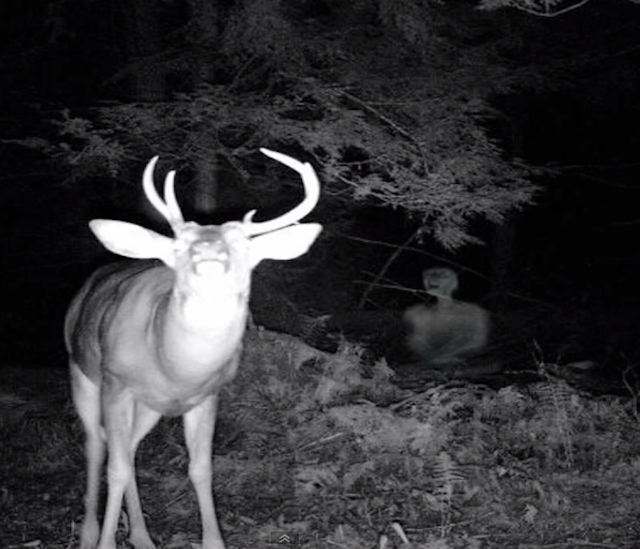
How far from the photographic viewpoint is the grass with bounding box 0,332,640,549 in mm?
5074

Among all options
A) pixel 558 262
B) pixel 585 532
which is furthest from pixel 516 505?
pixel 558 262

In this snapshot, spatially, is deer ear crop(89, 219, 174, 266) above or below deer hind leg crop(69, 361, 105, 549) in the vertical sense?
above

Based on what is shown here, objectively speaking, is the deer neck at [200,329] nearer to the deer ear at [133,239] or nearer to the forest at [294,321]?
the forest at [294,321]

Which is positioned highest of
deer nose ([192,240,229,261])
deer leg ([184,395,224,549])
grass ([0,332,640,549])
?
deer nose ([192,240,229,261])

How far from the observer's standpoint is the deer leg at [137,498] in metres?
5.12

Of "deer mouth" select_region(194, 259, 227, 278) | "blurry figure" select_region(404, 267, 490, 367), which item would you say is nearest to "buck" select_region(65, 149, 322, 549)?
"deer mouth" select_region(194, 259, 227, 278)

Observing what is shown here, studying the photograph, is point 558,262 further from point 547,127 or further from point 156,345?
point 156,345

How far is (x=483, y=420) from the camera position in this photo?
637 centimetres

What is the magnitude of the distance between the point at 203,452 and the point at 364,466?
45.2 inches

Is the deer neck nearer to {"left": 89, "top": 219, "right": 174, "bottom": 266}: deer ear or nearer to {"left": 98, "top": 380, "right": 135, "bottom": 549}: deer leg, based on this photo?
{"left": 89, "top": 219, "right": 174, "bottom": 266}: deer ear

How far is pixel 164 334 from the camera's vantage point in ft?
14.7

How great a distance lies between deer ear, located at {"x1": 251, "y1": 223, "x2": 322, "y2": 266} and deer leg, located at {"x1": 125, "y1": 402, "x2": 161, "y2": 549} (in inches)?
58.1

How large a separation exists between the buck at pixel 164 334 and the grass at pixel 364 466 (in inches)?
18.8

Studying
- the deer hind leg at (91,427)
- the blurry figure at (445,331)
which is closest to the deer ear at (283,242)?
the deer hind leg at (91,427)
